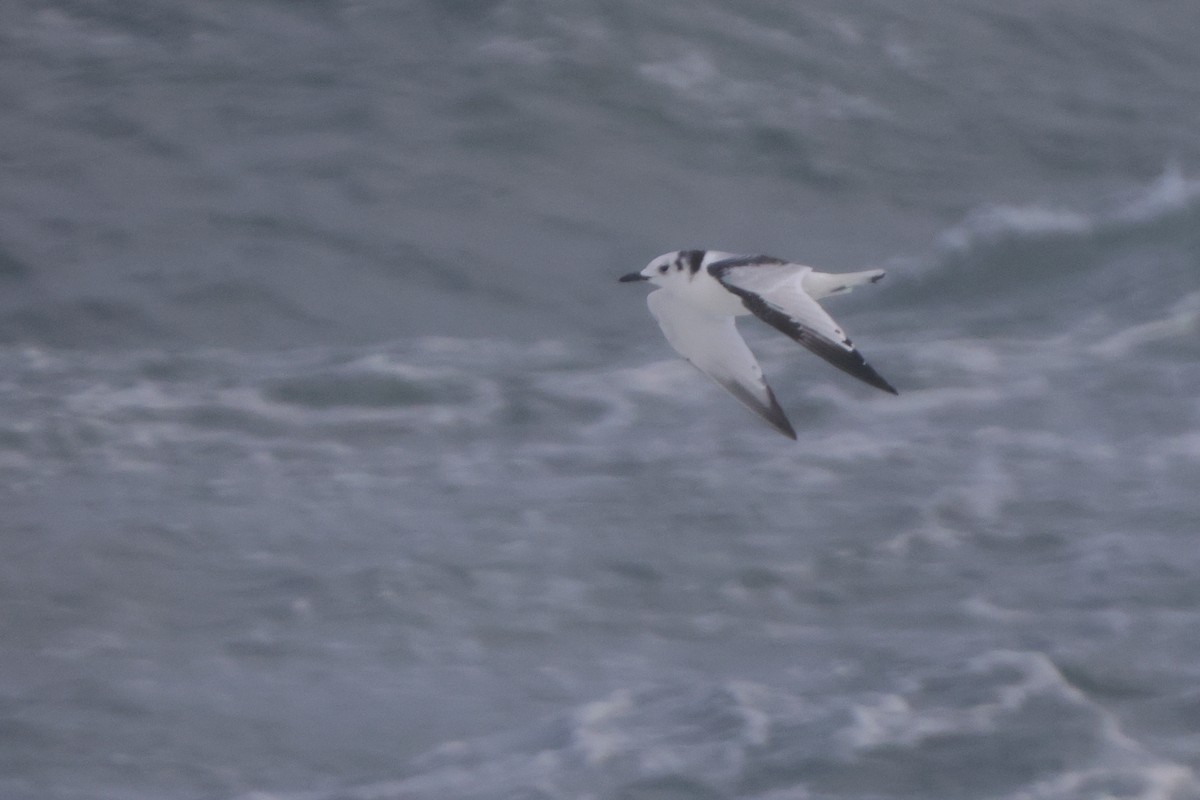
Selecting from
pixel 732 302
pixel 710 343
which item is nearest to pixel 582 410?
pixel 710 343

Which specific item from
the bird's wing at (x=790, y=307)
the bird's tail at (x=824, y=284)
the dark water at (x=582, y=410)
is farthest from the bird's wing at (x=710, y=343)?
the dark water at (x=582, y=410)

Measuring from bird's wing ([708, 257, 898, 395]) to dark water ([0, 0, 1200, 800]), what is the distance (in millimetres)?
1944

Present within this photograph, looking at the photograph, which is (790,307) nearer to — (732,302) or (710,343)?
(732,302)

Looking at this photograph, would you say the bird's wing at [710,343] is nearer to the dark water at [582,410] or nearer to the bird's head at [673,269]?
the bird's head at [673,269]

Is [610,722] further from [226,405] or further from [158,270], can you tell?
[158,270]

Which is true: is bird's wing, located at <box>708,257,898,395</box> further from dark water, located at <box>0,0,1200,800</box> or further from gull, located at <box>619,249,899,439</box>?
dark water, located at <box>0,0,1200,800</box>

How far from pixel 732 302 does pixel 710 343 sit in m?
0.41

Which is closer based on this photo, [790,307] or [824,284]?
[790,307]

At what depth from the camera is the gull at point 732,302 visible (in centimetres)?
816

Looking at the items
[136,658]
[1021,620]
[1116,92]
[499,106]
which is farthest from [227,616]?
[1116,92]

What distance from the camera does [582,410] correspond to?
12.2 metres

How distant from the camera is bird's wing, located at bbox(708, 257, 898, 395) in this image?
761 centimetres

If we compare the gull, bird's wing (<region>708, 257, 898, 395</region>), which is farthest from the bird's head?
bird's wing (<region>708, 257, 898, 395</region>)

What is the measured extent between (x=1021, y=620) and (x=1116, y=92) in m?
7.32
